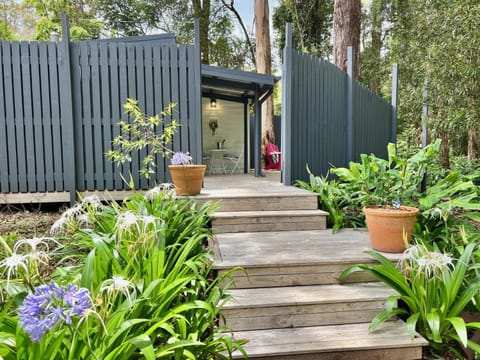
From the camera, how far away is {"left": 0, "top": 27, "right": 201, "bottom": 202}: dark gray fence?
419 cm

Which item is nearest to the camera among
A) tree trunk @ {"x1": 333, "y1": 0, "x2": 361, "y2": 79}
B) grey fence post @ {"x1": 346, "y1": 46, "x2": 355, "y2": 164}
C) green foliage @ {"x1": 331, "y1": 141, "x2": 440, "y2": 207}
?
green foliage @ {"x1": 331, "y1": 141, "x2": 440, "y2": 207}

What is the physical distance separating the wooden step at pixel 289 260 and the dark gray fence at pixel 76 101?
2.05 metres

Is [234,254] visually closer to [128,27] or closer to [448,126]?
[448,126]

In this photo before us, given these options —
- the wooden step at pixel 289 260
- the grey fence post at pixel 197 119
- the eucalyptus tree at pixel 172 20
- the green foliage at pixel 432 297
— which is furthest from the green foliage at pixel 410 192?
the eucalyptus tree at pixel 172 20

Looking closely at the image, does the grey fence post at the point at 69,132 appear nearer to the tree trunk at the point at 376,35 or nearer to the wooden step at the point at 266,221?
the wooden step at the point at 266,221

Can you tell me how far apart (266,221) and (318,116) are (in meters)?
2.28

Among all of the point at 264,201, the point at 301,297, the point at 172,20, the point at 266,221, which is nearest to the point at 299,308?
the point at 301,297

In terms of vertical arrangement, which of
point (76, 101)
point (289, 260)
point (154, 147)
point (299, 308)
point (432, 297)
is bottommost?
point (299, 308)

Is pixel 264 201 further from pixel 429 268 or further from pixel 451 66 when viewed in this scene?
pixel 451 66

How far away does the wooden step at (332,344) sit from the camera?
196 centimetres

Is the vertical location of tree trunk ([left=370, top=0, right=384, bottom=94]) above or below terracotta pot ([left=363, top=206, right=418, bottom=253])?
above

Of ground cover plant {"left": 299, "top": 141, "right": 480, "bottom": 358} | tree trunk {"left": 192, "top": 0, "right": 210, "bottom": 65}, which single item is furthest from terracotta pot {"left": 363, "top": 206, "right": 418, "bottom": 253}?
tree trunk {"left": 192, "top": 0, "right": 210, "bottom": 65}

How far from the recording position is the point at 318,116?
16.7 feet

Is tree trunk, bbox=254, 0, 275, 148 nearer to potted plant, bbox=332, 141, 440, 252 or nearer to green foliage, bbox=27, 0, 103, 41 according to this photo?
green foliage, bbox=27, 0, 103, 41
